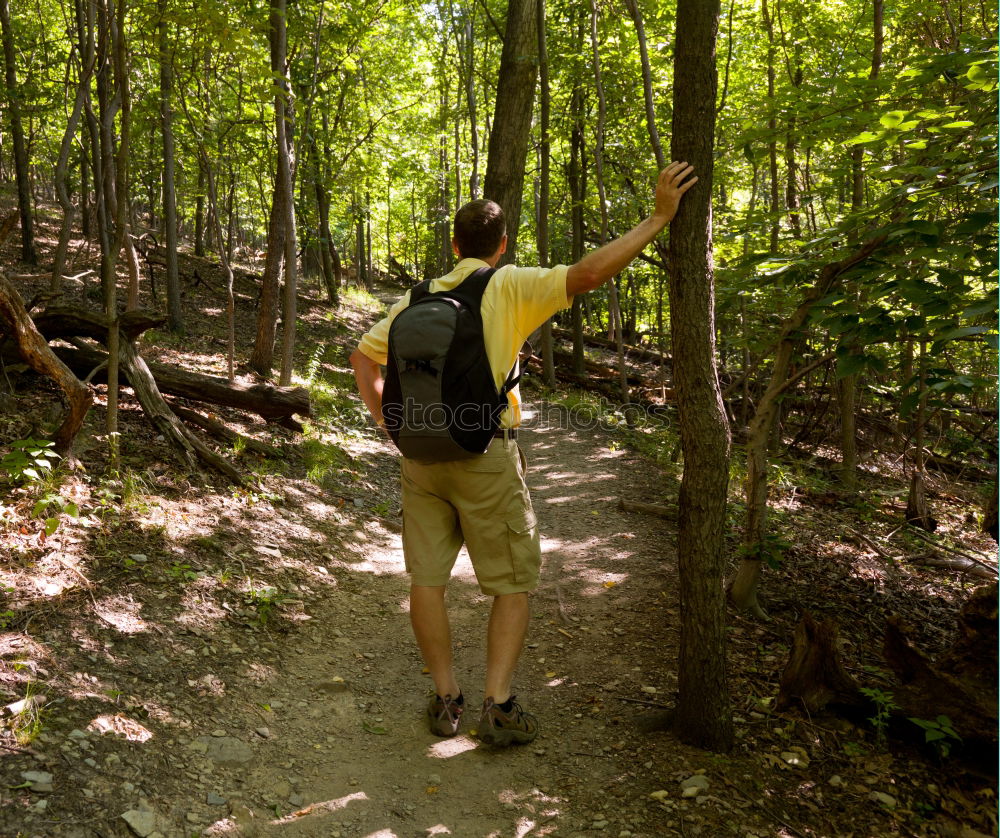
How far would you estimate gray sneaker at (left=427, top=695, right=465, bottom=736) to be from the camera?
3.35 m

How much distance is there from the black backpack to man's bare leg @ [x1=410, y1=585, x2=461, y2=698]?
69 centimetres

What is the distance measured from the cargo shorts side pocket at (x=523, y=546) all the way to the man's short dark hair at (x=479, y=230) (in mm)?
1231

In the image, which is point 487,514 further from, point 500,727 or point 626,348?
point 626,348

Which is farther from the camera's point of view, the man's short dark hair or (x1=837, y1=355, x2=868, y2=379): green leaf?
(x1=837, y1=355, x2=868, y2=379): green leaf

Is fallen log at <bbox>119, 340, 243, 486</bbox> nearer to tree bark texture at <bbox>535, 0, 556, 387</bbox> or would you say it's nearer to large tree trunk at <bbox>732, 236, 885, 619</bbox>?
large tree trunk at <bbox>732, 236, 885, 619</bbox>

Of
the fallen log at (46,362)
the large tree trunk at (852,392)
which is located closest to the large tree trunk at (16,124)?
the fallen log at (46,362)

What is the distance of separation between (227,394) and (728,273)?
500 centimetres

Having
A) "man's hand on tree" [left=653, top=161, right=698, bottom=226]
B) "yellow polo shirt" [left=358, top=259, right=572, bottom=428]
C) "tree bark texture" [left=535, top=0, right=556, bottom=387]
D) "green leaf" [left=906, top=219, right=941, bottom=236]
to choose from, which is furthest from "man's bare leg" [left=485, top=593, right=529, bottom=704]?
"tree bark texture" [left=535, top=0, right=556, bottom=387]

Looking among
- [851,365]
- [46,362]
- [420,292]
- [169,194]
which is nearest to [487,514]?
[420,292]

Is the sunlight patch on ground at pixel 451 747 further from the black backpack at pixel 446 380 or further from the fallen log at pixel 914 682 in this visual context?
the fallen log at pixel 914 682

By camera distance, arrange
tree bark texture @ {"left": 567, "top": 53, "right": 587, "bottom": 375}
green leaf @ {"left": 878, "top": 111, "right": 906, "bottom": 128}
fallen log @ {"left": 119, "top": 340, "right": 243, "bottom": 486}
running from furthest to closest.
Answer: tree bark texture @ {"left": 567, "top": 53, "right": 587, "bottom": 375}, fallen log @ {"left": 119, "top": 340, "right": 243, "bottom": 486}, green leaf @ {"left": 878, "top": 111, "right": 906, "bottom": 128}

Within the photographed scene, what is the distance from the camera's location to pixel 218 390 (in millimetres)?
7152

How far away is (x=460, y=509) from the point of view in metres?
3.25

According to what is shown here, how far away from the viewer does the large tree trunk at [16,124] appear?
1201 cm
